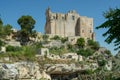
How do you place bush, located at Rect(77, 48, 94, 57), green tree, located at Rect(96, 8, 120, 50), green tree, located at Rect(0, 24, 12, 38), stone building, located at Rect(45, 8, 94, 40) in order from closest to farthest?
1. green tree, located at Rect(96, 8, 120, 50)
2. green tree, located at Rect(0, 24, 12, 38)
3. bush, located at Rect(77, 48, 94, 57)
4. stone building, located at Rect(45, 8, 94, 40)

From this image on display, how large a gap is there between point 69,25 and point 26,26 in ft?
30.8

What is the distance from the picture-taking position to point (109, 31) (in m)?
5.09

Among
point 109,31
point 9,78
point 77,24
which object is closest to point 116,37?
point 109,31

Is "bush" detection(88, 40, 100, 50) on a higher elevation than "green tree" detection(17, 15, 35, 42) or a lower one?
lower

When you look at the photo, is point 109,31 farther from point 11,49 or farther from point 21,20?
point 21,20

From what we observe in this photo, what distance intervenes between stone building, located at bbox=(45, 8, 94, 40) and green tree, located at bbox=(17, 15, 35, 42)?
5.31 m

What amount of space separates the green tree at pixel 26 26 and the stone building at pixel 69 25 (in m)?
5.31

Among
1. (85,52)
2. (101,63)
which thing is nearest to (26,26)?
(85,52)

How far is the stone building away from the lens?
48.2 meters

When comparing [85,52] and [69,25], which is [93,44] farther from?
[69,25]

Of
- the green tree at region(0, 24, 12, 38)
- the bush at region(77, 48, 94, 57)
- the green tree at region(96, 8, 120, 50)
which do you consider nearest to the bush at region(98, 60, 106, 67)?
the bush at region(77, 48, 94, 57)

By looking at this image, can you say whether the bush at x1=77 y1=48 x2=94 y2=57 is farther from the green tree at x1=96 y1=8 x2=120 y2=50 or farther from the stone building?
the green tree at x1=96 y1=8 x2=120 y2=50

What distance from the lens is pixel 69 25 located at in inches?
1945

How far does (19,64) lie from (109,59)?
12.8 meters
